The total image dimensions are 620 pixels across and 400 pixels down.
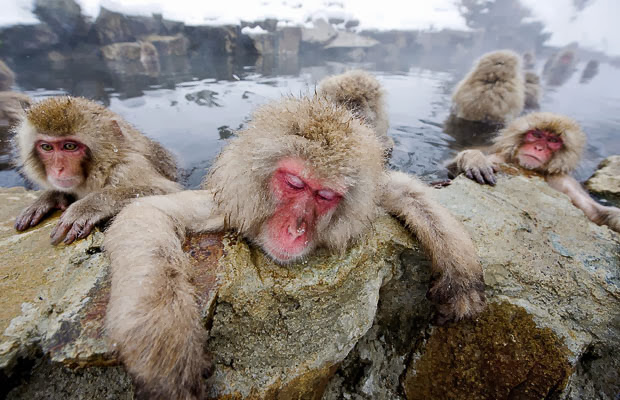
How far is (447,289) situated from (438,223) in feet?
1.36

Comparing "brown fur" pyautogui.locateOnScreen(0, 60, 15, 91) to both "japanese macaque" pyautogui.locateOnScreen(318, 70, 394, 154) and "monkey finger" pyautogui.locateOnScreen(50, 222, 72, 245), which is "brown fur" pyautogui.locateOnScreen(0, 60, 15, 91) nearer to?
"japanese macaque" pyautogui.locateOnScreen(318, 70, 394, 154)

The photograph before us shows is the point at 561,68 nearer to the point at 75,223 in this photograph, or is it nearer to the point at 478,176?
the point at 478,176

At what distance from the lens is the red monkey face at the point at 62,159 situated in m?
2.59

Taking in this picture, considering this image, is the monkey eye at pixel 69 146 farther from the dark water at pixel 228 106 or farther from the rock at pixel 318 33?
the rock at pixel 318 33

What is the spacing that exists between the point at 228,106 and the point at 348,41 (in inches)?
708

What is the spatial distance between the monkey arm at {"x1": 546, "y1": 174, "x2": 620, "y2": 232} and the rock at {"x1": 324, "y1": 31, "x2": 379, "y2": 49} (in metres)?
19.3

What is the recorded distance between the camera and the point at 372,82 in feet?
14.6

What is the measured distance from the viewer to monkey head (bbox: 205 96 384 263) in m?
1.54

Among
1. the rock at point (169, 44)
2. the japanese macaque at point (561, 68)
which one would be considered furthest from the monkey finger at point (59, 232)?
the japanese macaque at point (561, 68)

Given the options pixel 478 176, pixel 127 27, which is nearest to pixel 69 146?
pixel 478 176

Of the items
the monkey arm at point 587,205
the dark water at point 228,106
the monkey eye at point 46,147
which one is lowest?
the dark water at point 228,106

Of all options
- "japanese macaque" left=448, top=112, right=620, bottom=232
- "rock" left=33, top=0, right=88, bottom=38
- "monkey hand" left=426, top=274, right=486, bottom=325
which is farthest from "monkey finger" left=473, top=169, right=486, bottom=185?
"rock" left=33, top=0, right=88, bottom=38

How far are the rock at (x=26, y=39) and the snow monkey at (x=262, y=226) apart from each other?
46.1 ft

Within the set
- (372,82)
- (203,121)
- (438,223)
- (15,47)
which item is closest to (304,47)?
(15,47)
